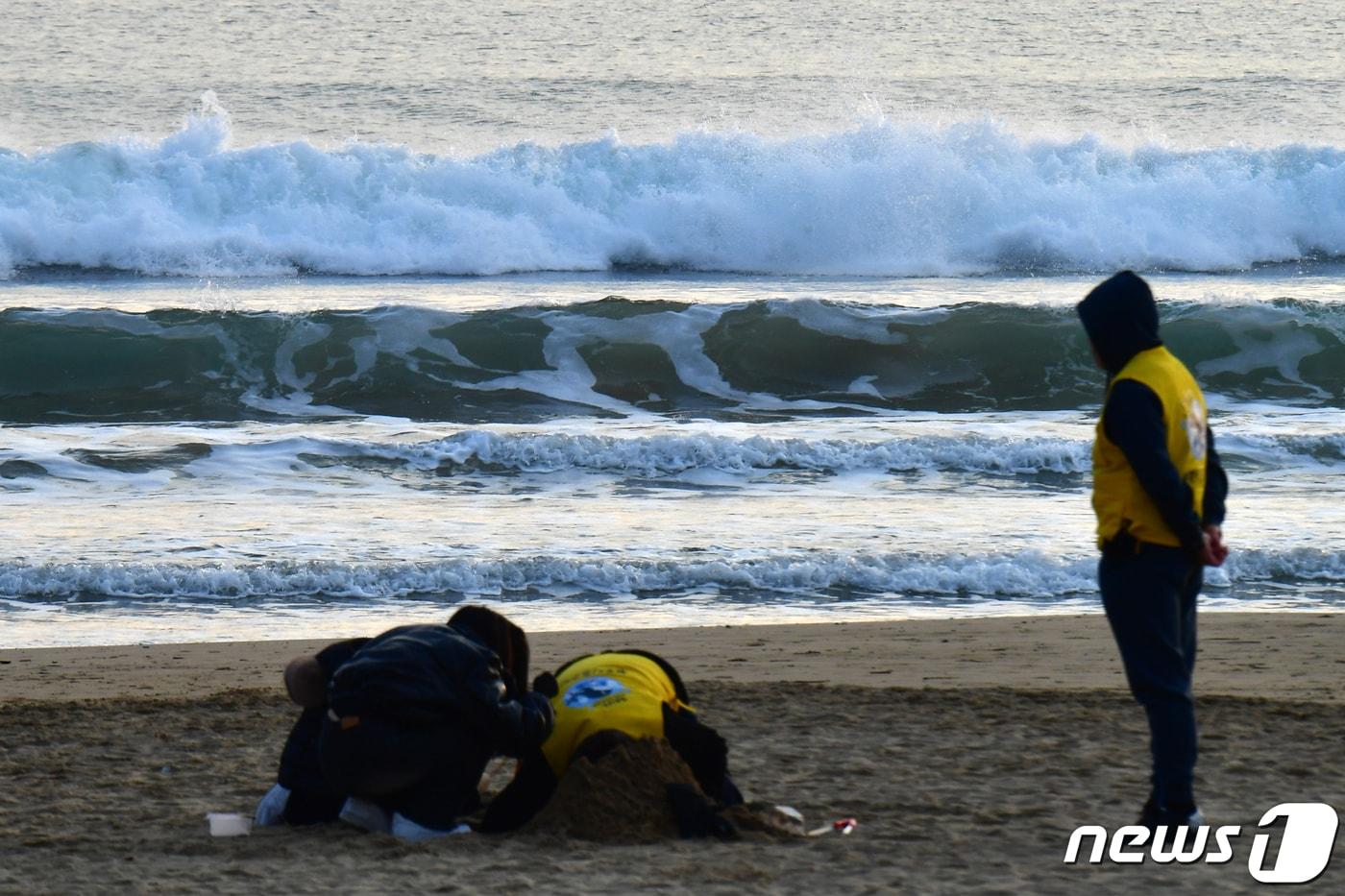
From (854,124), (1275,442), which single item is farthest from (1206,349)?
(854,124)

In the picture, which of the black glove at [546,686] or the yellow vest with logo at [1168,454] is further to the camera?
the black glove at [546,686]

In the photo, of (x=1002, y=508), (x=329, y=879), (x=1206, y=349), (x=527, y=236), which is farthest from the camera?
(x=527, y=236)

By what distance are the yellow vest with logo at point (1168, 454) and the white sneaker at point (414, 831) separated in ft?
5.98

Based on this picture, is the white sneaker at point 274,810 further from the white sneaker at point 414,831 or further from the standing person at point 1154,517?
the standing person at point 1154,517

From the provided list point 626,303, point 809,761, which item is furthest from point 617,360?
point 809,761

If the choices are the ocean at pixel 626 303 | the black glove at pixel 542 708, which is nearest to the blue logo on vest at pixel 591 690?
the black glove at pixel 542 708

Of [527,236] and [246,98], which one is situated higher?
[246,98]

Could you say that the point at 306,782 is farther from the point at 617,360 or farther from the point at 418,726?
the point at 617,360

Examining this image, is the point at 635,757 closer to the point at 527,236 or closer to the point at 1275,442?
the point at 1275,442

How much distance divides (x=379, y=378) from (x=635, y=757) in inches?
518

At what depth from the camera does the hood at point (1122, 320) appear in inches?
162

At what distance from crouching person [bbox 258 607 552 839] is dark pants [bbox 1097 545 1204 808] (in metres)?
1.50

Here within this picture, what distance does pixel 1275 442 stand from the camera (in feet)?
42.9

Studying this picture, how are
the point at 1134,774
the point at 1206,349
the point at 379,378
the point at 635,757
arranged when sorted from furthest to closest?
1. the point at 1206,349
2. the point at 379,378
3. the point at 1134,774
4. the point at 635,757
